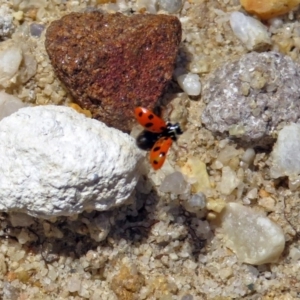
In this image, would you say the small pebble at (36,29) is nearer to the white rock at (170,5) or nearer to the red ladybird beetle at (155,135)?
the white rock at (170,5)

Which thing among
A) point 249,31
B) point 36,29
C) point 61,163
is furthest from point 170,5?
point 61,163

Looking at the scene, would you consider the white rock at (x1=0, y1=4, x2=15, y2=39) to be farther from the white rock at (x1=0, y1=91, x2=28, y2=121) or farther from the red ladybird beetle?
the red ladybird beetle

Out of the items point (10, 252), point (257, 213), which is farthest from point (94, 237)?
point (257, 213)

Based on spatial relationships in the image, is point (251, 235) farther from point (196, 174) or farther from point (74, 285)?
point (74, 285)

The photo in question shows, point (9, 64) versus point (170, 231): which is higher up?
point (9, 64)

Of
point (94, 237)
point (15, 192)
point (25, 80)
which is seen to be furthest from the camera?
point (25, 80)

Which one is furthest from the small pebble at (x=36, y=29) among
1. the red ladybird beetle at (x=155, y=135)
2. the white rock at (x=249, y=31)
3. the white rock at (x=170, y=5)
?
the white rock at (x=249, y=31)

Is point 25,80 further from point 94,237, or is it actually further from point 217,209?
point 217,209
